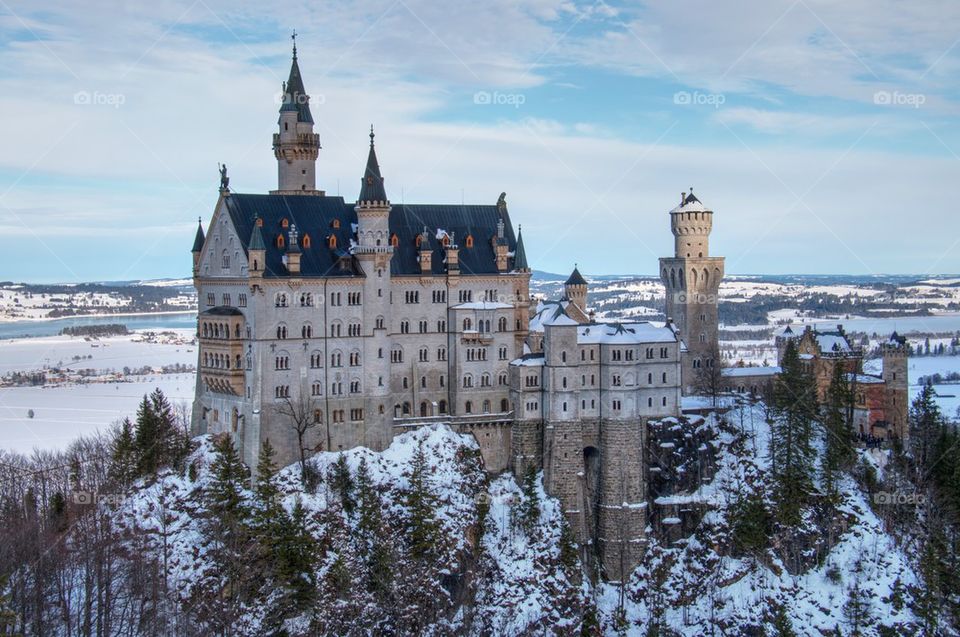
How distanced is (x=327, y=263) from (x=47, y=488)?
32.5 m

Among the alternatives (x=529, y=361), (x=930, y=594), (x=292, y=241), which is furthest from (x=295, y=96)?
(x=930, y=594)

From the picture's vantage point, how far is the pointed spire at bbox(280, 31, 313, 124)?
10206cm

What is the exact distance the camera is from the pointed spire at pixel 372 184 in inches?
3684

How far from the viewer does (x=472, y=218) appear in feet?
343

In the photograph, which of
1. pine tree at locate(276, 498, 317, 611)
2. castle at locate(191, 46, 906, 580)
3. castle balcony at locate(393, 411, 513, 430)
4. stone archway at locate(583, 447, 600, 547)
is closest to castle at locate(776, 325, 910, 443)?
castle at locate(191, 46, 906, 580)

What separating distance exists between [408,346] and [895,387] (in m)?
49.7

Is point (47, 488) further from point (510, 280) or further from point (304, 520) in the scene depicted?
point (510, 280)

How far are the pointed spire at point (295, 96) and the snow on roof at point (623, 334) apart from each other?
32.8 metres

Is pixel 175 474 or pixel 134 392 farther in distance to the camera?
pixel 134 392

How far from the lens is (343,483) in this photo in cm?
8794

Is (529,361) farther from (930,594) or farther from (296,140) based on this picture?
(930,594)

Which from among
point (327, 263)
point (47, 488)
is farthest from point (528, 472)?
point (47, 488)

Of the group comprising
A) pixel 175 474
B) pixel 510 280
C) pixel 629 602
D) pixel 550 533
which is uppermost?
pixel 510 280

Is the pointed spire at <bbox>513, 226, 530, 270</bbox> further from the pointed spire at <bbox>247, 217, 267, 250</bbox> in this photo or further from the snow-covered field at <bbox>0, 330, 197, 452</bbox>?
the snow-covered field at <bbox>0, 330, 197, 452</bbox>
